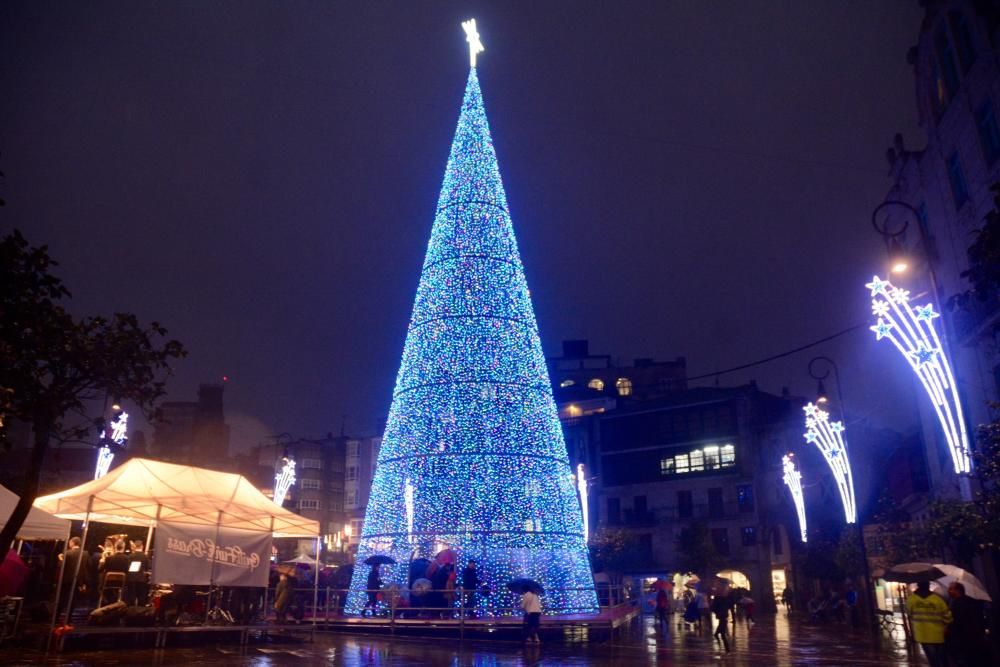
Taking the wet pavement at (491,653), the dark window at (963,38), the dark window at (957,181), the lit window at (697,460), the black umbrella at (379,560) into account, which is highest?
the dark window at (963,38)

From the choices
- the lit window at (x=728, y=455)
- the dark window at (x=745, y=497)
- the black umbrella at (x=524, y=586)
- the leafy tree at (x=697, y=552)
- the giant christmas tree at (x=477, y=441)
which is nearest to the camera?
the black umbrella at (x=524, y=586)

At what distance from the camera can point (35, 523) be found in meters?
A: 15.2

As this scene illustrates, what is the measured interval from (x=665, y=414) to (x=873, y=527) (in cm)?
1935

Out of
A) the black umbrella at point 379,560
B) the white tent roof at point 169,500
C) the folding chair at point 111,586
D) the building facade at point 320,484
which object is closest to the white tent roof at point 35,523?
the white tent roof at point 169,500

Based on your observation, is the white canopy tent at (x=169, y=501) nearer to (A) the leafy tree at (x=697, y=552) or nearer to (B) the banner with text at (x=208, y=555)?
(B) the banner with text at (x=208, y=555)

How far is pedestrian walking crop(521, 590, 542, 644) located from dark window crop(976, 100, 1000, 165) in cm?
1617

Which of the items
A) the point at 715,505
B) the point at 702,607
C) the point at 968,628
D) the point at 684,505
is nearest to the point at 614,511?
the point at 684,505

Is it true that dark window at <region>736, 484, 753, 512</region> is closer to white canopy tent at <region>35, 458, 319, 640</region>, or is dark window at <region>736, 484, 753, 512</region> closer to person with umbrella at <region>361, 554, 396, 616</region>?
person with umbrella at <region>361, 554, 396, 616</region>

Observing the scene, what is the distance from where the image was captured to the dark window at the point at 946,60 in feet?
73.7

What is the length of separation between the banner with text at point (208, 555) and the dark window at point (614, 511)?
44.3 m

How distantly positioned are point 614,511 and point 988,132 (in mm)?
41115

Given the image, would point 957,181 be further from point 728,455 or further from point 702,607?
point 728,455

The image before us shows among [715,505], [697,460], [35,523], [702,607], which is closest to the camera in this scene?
[35,523]

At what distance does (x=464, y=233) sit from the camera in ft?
62.3
